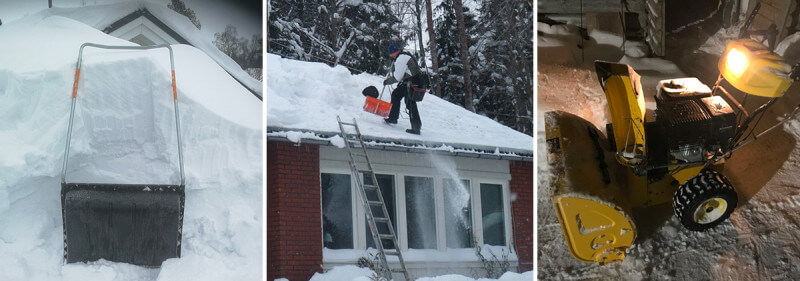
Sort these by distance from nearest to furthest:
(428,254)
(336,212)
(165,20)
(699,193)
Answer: (699,193) → (336,212) → (428,254) → (165,20)

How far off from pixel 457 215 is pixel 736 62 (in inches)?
51.5

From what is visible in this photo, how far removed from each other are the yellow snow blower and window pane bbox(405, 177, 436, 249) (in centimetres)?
58

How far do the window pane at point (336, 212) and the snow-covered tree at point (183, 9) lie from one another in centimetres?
94

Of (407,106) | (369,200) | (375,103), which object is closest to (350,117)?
(375,103)

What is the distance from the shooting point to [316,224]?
159 inches

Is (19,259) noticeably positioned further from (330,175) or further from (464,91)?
(464,91)

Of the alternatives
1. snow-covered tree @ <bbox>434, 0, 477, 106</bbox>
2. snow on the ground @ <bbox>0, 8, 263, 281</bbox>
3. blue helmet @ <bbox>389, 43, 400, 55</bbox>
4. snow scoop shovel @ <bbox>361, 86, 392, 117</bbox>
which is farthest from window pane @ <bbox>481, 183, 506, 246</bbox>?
snow on the ground @ <bbox>0, 8, 263, 281</bbox>

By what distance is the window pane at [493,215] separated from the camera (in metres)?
4.24

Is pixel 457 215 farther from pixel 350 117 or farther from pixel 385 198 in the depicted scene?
pixel 350 117

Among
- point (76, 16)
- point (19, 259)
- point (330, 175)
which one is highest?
point (76, 16)

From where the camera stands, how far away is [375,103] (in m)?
4.18

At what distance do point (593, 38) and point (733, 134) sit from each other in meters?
0.75

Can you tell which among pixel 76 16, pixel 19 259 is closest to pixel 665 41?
pixel 76 16

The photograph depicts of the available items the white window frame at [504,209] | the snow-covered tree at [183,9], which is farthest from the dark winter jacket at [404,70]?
the snow-covered tree at [183,9]
